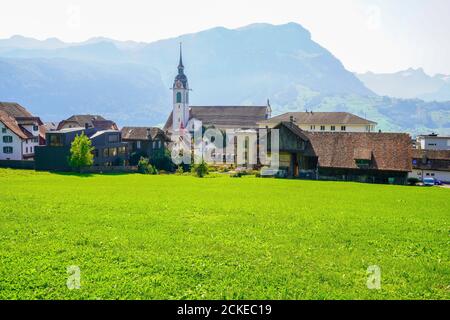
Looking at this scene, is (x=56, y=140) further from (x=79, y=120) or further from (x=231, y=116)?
(x=231, y=116)

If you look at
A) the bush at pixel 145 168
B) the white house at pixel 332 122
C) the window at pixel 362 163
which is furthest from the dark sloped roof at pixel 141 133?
the window at pixel 362 163

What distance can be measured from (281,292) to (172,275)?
13.5 feet

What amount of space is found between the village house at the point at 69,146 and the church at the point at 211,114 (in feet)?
164

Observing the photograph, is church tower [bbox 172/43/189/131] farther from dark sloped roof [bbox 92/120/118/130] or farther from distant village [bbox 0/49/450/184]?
distant village [bbox 0/49/450/184]

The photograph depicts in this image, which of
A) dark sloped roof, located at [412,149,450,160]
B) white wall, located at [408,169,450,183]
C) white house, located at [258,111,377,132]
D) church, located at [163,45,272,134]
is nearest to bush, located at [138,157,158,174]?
white house, located at [258,111,377,132]

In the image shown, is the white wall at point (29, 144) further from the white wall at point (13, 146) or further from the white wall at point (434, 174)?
the white wall at point (434, 174)

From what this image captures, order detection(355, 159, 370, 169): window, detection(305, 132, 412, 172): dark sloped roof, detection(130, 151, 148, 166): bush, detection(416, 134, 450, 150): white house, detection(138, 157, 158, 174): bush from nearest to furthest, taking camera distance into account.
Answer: detection(305, 132, 412, 172): dark sloped roof → detection(355, 159, 370, 169): window → detection(138, 157, 158, 174): bush → detection(130, 151, 148, 166): bush → detection(416, 134, 450, 150): white house

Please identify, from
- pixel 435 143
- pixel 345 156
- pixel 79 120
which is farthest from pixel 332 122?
pixel 79 120

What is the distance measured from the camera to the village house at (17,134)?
7038 cm

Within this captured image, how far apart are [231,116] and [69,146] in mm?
68072

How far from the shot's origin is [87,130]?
7181 cm

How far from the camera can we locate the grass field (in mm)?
14461

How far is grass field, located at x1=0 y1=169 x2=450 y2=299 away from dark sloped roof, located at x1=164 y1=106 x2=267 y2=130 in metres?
92.3

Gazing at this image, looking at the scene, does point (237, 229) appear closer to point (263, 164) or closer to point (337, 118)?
point (263, 164)
